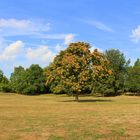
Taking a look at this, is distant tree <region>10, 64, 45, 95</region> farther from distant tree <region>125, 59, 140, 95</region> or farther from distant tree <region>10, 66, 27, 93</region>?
distant tree <region>125, 59, 140, 95</region>

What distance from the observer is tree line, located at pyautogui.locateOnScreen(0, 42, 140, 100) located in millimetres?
59719

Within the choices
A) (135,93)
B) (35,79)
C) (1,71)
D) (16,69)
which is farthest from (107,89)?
(1,71)

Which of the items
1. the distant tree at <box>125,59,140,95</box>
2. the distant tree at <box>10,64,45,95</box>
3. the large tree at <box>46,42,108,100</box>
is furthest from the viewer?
the distant tree at <box>10,64,45,95</box>

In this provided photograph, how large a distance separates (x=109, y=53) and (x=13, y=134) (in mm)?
87615

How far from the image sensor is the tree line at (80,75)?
196ft

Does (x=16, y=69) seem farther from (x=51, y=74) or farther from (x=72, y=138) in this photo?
(x=72, y=138)

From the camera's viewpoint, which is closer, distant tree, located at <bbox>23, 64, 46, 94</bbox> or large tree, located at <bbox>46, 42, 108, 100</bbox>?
large tree, located at <bbox>46, 42, 108, 100</bbox>

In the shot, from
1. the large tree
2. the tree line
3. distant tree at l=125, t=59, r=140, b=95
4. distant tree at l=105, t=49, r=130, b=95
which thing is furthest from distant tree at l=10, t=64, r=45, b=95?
the large tree

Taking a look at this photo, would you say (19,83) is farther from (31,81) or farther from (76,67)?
(76,67)

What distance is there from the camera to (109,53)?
104m

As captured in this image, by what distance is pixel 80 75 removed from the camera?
195 ft

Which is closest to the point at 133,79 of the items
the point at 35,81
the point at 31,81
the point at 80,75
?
the point at 35,81

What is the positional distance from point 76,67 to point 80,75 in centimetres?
160

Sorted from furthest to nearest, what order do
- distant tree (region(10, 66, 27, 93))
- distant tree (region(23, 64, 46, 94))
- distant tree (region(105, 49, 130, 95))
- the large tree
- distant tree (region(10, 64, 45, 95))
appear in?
distant tree (region(10, 66, 27, 93)) < distant tree (region(10, 64, 45, 95)) < distant tree (region(23, 64, 46, 94)) < distant tree (region(105, 49, 130, 95)) < the large tree
